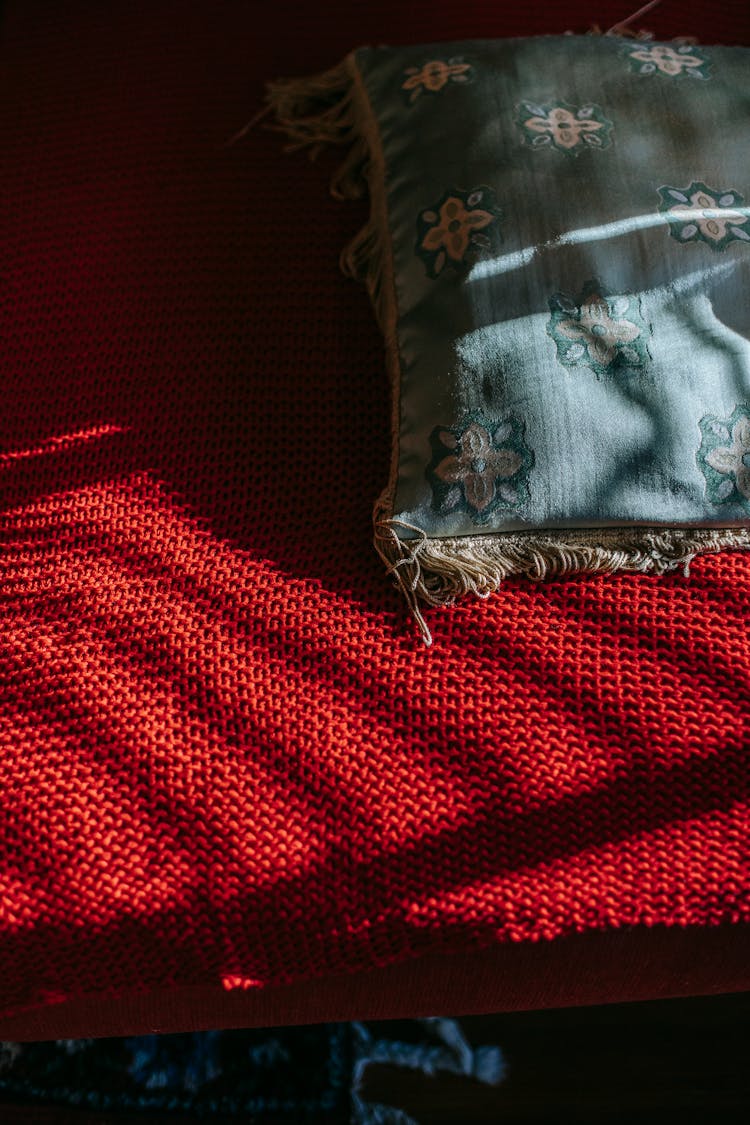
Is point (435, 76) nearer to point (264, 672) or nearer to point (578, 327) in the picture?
point (578, 327)

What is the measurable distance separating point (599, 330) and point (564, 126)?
0.69 ft

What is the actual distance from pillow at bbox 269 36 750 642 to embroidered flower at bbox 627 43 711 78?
7 centimetres

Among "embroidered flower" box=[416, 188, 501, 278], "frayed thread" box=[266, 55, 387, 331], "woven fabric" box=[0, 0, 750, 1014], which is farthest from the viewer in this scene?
"frayed thread" box=[266, 55, 387, 331]

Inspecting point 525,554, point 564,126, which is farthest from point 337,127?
point 525,554

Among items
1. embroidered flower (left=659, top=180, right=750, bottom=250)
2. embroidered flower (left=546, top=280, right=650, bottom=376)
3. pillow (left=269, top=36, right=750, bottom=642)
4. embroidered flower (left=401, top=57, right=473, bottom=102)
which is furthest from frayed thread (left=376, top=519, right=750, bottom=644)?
embroidered flower (left=401, top=57, right=473, bottom=102)

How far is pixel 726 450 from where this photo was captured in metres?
0.78

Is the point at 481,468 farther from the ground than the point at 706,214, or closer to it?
closer to it

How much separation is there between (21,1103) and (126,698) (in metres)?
0.53

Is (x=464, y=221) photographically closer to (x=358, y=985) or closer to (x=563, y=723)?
(x=563, y=723)

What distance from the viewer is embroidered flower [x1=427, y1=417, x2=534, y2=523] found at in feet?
2.54

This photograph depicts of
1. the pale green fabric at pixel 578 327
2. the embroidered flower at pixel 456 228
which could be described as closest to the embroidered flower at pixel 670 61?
the pale green fabric at pixel 578 327

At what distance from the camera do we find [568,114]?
86 cm

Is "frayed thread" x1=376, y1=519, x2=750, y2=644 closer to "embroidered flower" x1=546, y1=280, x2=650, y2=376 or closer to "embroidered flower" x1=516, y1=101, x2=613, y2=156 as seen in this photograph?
"embroidered flower" x1=546, y1=280, x2=650, y2=376

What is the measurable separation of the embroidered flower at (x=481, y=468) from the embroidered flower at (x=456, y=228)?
15cm
